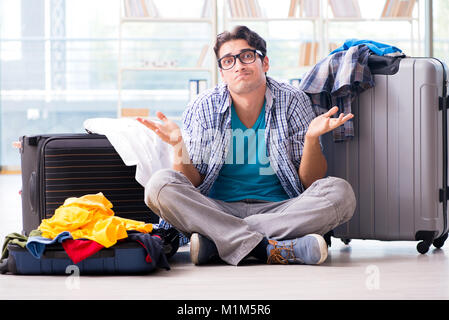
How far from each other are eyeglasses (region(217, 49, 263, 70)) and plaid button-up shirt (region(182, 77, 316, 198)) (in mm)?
98

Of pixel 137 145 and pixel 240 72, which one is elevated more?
pixel 240 72

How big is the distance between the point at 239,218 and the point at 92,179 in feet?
1.79

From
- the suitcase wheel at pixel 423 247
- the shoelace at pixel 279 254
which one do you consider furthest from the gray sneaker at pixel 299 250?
the suitcase wheel at pixel 423 247

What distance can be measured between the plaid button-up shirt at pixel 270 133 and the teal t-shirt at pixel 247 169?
0.03 meters

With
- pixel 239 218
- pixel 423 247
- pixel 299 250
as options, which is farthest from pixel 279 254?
pixel 423 247

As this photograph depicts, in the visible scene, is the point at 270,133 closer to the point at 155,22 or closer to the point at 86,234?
the point at 86,234

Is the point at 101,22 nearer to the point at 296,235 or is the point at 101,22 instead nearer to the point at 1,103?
the point at 1,103

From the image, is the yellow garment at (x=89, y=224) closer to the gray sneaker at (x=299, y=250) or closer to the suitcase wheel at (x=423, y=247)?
the gray sneaker at (x=299, y=250)

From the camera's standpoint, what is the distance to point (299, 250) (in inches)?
70.4

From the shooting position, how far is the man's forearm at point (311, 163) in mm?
1877

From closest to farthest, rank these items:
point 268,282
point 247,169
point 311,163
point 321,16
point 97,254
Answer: point 268,282
point 97,254
point 311,163
point 247,169
point 321,16

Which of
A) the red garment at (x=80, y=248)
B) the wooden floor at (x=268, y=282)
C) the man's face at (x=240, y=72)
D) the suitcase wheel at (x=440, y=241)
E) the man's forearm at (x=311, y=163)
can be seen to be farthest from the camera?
the suitcase wheel at (x=440, y=241)

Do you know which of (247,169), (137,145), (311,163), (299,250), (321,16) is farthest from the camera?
(321,16)
